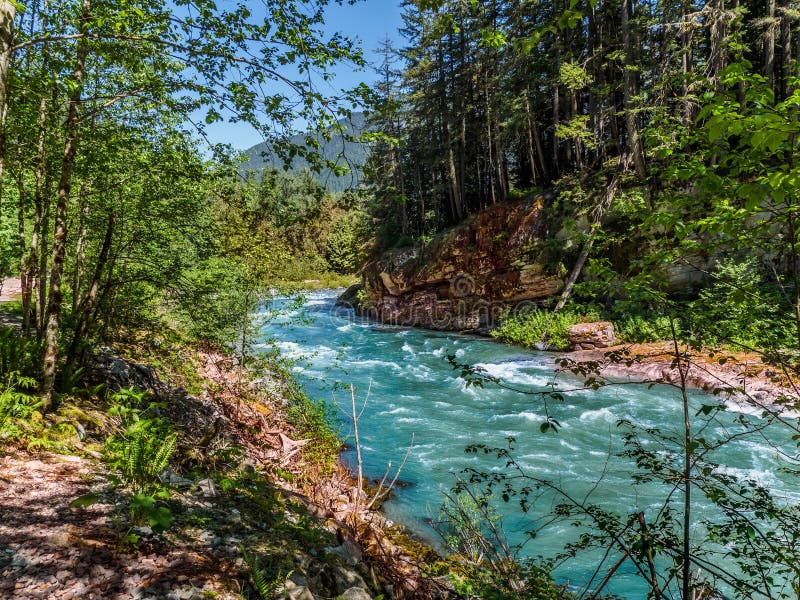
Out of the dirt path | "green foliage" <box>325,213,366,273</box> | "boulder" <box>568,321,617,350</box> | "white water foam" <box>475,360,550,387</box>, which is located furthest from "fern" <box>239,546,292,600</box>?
"green foliage" <box>325,213,366,273</box>

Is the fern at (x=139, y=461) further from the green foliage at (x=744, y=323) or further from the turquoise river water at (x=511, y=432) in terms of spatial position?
the green foliage at (x=744, y=323)

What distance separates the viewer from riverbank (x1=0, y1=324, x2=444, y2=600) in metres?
2.66

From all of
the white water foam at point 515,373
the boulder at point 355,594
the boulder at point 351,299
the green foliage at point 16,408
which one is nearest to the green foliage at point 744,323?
the boulder at point 355,594

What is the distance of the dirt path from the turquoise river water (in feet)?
10.3

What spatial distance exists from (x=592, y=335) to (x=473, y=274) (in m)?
8.74

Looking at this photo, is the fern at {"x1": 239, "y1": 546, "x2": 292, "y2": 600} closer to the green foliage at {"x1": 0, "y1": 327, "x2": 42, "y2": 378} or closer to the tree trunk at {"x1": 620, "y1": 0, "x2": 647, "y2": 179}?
the green foliage at {"x1": 0, "y1": 327, "x2": 42, "y2": 378}

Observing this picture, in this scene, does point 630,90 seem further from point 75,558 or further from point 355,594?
point 75,558

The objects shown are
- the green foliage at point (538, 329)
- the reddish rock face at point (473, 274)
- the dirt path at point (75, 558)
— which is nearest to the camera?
the dirt path at point (75, 558)

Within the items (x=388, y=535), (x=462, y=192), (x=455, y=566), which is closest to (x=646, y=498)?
(x=455, y=566)

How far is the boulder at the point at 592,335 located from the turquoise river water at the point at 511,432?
139 centimetres

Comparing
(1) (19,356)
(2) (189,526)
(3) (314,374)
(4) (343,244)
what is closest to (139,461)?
(2) (189,526)

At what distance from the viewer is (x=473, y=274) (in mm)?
23688

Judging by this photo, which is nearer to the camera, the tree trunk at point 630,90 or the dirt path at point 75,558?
the dirt path at point 75,558

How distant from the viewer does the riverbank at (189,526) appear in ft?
8.71
